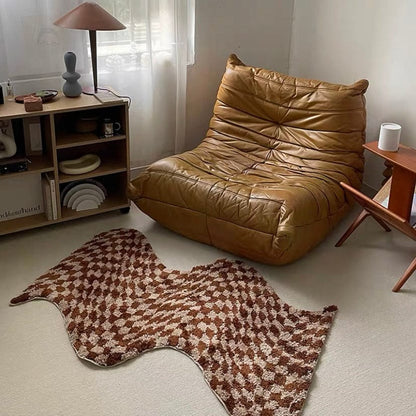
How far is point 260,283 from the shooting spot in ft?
8.82

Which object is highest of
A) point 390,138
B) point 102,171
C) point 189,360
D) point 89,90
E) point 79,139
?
point 89,90

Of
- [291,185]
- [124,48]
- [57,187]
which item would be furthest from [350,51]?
[57,187]

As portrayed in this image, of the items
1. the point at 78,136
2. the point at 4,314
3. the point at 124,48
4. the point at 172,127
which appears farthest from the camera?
the point at 172,127

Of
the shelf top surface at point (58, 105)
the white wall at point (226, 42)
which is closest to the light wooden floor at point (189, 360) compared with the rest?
the shelf top surface at point (58, 105)

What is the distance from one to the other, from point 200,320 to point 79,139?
3.99 feet

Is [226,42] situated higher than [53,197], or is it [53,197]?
[226,42]

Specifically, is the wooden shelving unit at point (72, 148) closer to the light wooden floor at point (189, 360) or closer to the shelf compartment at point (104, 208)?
the shelf compartment at point (104, 208)

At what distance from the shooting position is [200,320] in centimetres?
242

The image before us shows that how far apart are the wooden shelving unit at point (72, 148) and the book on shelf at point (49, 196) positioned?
0.06 ft

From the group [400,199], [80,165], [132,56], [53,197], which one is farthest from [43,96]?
[400,199]

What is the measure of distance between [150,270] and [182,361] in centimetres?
64

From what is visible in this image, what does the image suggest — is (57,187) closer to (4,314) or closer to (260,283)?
(4,314)

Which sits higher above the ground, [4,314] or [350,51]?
[350,51]

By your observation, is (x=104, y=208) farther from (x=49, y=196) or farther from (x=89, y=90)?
(x=89, y=90)
